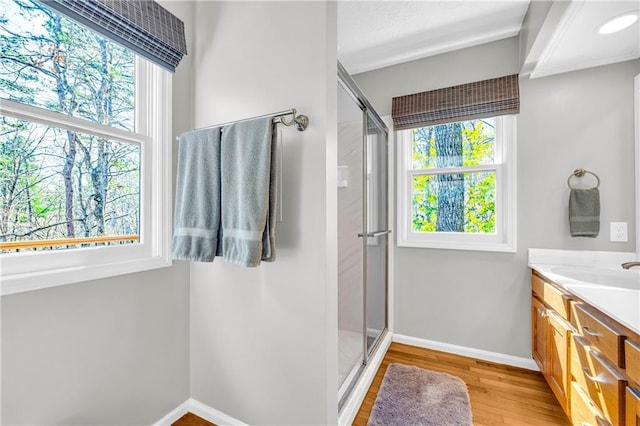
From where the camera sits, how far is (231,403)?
1.41m

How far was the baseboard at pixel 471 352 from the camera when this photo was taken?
2.05 meters

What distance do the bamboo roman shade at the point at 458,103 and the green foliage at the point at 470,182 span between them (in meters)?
0.15

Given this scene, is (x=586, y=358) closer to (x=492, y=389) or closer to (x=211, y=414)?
(x=492, y=389)

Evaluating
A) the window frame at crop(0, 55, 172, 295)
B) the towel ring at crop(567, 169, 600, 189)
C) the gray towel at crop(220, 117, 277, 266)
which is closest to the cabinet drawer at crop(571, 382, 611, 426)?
the towel ring at crop(567, 169, 600, 189)

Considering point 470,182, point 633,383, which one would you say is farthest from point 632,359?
point 470,182

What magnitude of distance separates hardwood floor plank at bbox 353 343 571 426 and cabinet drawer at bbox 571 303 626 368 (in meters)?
0.65

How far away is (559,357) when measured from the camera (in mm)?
1512

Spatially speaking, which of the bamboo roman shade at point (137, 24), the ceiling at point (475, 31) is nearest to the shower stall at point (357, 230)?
the ceiling at point (475, 31)

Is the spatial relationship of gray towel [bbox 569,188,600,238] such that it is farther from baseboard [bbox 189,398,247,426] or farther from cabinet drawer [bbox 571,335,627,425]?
baseboard [bbox 189,398,247,426]

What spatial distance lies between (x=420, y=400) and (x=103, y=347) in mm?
1694

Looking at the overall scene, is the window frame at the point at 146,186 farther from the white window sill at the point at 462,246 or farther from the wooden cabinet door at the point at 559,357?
the wooden cabinet door at the point at 559,357

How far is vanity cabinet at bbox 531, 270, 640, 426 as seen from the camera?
0.96 metres

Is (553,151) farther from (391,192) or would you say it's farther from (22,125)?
(22,125)

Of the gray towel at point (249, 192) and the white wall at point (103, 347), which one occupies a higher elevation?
the gray towel at point (249, 192)
